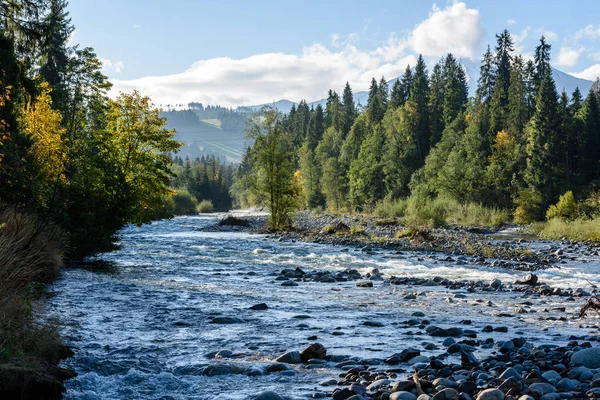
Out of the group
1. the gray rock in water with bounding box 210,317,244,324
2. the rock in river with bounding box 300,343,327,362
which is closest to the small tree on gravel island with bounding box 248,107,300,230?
the gray rock in water with bounding box 210,317,244,324

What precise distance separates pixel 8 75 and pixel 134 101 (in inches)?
567

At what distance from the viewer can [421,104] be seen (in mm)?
86250

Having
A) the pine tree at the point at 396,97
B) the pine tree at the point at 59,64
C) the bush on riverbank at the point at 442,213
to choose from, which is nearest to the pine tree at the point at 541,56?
the pine tree at the point at 396,97

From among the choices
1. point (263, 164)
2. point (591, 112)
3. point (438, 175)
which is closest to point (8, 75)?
point (263, 164)

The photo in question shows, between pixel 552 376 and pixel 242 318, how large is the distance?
556cm

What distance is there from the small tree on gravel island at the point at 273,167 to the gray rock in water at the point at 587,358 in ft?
104

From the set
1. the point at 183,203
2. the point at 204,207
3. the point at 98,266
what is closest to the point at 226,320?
the point at 98,266

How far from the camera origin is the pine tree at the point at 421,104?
8025 cm

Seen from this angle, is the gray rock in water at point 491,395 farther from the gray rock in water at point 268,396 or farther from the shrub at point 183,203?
the shrub at point 183,203

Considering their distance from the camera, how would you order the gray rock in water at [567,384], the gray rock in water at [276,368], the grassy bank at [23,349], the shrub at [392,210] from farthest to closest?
the shrub at [392,210] < the gray rock in water at [276,368] < the gray rock in water at [567,384] < the grassy bank at [23,349]

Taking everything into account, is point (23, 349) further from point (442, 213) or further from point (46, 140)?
point (442, 213)

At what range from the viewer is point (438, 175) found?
61812 millimetres

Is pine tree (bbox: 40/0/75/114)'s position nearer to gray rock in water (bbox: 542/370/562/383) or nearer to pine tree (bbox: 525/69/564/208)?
gray rock in water (bbox: 542/370/562/383)

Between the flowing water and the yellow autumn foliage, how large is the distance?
13.7 ft
